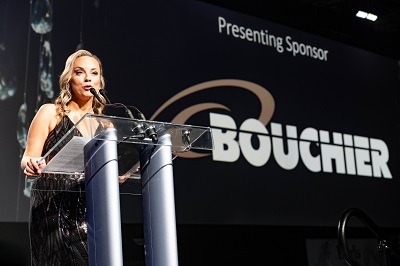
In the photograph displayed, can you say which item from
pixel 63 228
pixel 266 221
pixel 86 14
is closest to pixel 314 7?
pixel 266 221

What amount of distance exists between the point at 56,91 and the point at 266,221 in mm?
2385

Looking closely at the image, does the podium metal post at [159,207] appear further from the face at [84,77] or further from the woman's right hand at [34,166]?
the face at [84,77]

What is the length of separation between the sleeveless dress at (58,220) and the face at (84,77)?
429 mm

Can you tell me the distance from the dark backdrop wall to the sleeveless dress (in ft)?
7.02

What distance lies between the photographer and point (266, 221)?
5.96 meters

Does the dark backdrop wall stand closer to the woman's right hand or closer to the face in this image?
the face

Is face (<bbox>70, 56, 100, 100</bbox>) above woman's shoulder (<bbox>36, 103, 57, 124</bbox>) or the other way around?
above

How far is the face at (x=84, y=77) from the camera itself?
259 cm

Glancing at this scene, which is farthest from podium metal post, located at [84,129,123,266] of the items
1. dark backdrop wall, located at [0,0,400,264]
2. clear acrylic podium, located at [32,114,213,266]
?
dark backdrop wall, located at [0,0,400,264]

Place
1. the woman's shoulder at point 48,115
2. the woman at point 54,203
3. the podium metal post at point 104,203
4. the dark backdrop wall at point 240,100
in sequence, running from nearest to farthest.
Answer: the podium metal post at point 104,203
the woman at point 54,203
the woman's shoulder at point 48,115
the dark backdrop wall at point 240,100

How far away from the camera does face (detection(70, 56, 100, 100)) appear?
259 centimetres

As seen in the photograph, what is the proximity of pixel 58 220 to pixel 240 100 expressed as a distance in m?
3.87

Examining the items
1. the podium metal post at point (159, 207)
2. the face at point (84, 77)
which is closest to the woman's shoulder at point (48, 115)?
the face at point (84, 77)

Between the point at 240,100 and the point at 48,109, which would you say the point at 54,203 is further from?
the point at 240,100
